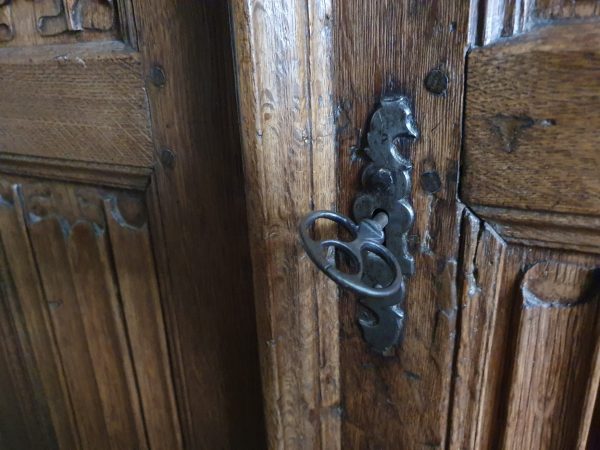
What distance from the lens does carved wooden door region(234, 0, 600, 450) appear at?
0.32 metres

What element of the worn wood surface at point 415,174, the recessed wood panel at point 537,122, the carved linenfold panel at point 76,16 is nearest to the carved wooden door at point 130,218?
the carved linenfold panel at point 76,16

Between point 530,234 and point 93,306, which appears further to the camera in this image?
point 93,306

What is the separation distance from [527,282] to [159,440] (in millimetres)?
526

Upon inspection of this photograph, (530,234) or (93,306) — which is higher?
(530,234)

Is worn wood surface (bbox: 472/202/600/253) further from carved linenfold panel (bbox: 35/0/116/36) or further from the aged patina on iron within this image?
carved linenfold panel (bbox: 35/0/116/36)

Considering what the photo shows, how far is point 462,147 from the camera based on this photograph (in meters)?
0.35

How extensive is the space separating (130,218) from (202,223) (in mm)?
109

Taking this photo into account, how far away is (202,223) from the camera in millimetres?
493

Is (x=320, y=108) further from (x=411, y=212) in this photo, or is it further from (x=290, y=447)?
(x=290, y=447)

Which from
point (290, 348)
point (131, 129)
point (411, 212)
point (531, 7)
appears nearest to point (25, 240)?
point (131, 129)

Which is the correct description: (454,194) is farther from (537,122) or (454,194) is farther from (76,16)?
(76,16)

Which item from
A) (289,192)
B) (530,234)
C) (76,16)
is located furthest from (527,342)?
(76,16)

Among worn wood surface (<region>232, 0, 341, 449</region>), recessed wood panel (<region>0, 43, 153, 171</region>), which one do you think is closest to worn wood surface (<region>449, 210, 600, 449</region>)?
worn wood surface (<region>232, 0, 341, 449</region>)

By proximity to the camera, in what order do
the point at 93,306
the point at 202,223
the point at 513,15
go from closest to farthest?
the point at 513,15 < the point at 202,223 < the point at 93,306
